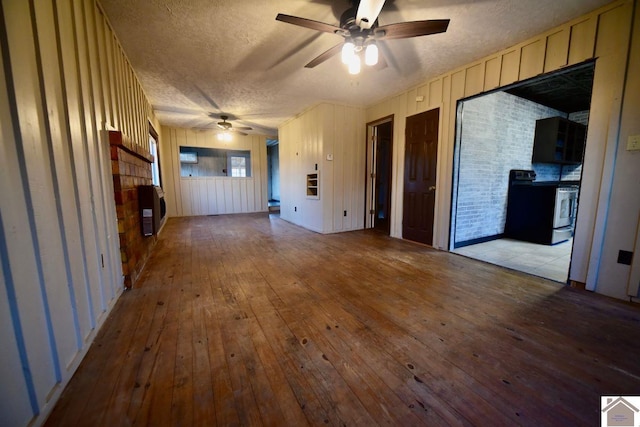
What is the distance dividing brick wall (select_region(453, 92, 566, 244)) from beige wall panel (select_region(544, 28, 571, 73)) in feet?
3.42

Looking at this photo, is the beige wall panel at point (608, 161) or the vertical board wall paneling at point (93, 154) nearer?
the vertical board wall paneling at point (93, 154)

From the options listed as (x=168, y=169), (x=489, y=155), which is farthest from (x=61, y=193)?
(x=168, y=169)

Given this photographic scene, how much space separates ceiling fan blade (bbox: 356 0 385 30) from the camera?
5.39 ft

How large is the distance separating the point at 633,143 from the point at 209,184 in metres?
7.85

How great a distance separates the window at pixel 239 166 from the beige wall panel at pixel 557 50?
23.0 ft

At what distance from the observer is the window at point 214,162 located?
6992 millimetres

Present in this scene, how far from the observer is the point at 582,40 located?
2193mm

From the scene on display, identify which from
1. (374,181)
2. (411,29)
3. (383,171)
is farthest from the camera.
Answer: (383,171)

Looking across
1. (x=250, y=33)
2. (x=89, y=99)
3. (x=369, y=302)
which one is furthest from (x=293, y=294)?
(x=250, y=33)

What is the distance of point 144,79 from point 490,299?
5106 millimetres

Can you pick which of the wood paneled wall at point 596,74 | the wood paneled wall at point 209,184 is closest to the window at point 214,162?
the wood paneled wall at point 209,184

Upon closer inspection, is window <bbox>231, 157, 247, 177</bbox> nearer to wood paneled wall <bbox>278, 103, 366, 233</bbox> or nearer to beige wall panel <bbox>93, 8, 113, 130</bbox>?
wood paneled wall <bbox>278, 103, 366, 233</bbox>

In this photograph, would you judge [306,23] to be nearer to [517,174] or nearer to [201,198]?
[517,174]

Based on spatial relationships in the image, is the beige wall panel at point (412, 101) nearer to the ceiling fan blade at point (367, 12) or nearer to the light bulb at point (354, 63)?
the light bulb at point (354, 63)
